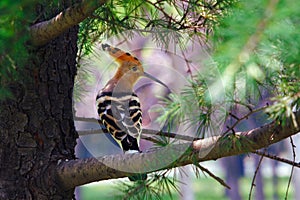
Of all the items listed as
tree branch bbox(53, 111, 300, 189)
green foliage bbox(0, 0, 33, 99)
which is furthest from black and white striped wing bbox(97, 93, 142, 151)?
green foliage bbox(0, 0, 33, 99)

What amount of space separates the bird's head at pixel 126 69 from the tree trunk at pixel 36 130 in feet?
0.33

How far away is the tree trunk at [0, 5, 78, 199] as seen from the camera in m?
1.02

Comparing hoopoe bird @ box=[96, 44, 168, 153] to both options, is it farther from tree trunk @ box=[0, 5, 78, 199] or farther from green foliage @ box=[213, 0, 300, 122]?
green foliage @ box=[213, 0, 300, 122]

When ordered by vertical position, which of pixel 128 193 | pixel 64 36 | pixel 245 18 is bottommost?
pixel 128 193

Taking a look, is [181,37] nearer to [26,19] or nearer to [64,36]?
[64,36]

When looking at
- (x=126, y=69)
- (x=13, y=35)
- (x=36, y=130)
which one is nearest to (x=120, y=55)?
(x=126, y=69)

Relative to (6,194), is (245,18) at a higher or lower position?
higher

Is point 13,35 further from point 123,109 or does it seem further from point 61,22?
point 123,109

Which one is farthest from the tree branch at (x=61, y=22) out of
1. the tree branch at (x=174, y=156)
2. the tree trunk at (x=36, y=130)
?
the tree branch at (x=174, y=156)

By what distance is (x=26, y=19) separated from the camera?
620 mm

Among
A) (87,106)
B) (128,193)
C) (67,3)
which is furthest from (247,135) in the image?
(87,106)

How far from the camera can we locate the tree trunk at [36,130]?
3.36ft

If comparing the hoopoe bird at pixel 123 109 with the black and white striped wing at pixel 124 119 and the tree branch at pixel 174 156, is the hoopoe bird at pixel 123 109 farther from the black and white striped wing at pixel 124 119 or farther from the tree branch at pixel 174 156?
the tree branch at pixel 174 156

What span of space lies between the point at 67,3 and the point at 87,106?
0.52 meters
